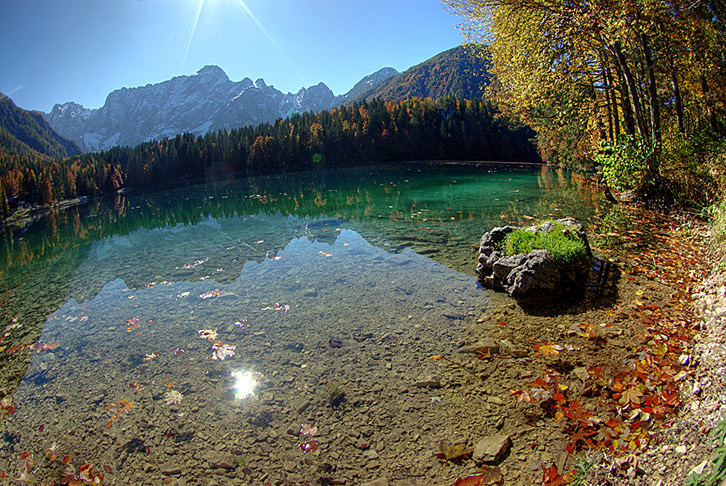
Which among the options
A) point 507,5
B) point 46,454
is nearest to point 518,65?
point 507,5

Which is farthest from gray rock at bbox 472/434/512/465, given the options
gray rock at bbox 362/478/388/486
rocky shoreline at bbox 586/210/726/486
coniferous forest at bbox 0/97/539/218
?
coniferous forest at bbox 0/97/539/218

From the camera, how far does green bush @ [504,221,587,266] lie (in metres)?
8.34

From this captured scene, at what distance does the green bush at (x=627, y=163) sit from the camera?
14.1 metres

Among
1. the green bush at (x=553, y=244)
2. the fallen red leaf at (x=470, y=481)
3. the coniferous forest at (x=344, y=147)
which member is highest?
the coniferous forest at (x=344, y=147)

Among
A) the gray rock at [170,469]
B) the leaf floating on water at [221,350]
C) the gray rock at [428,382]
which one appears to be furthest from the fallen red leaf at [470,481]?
the leaf floating on water at [221,350]

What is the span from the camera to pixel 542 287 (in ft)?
25.6

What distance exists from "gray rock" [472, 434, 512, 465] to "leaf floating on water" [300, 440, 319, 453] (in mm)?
2043

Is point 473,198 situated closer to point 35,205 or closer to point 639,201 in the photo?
point 639,201

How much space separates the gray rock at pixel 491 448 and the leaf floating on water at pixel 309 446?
2043 millimetres

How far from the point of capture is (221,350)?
23.7 feet

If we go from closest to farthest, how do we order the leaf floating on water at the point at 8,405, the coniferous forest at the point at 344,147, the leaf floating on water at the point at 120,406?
1. the leaf floating on water at the point at 120,406
2. the leaf floating on water at the point at 8,405
3. the coniferous forest at the point at 344,147

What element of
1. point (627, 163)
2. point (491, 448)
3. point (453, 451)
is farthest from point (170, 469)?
point (627, 163)

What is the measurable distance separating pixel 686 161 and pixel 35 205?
4057 inches

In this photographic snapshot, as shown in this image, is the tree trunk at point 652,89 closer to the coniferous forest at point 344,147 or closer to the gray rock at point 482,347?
the gray rock at point 482,347
